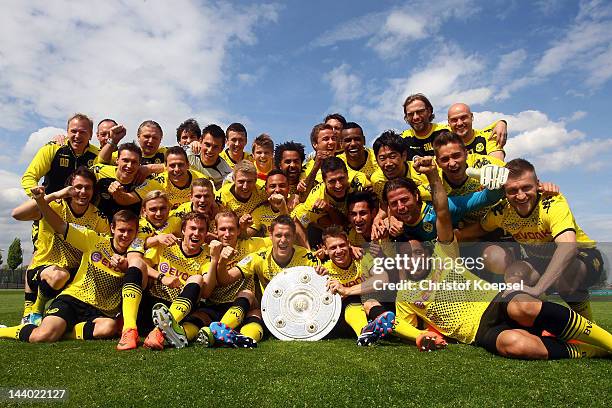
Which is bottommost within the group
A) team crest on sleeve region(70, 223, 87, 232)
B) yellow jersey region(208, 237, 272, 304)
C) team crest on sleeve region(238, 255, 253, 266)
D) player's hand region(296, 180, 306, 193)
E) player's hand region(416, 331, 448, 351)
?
player's hand region(416, 331, 448, 351)

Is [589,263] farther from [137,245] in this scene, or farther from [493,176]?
[137,245]

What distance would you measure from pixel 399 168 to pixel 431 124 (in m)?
1.35

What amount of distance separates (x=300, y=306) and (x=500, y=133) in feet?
11.9

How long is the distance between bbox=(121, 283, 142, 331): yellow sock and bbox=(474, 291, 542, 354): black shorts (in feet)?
10.8

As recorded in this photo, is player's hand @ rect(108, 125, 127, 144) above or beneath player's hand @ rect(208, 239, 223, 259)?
above

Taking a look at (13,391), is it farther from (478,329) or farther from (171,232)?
(478,329)

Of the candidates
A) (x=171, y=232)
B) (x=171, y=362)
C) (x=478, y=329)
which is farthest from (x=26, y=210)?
A: (x=478, y=329)

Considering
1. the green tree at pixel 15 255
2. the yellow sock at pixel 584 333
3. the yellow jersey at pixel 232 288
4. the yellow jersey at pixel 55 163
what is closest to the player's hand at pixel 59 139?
the yellow jersey at pixel 55 163

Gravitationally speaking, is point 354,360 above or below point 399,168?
below

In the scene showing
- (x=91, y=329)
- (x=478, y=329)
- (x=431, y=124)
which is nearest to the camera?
(x=478, y=329)

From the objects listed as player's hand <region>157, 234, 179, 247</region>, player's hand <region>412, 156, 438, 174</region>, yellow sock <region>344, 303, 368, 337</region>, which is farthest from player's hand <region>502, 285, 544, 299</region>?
player's hand <region>157, 234, 179, 247</region>

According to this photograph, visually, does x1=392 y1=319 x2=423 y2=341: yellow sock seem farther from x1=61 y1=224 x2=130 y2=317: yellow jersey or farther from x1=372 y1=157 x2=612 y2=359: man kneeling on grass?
x1=61 y1=224 x2=130 y2=317: yellow jersey

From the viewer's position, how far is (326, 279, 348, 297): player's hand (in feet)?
15.9

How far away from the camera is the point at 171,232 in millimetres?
5629
